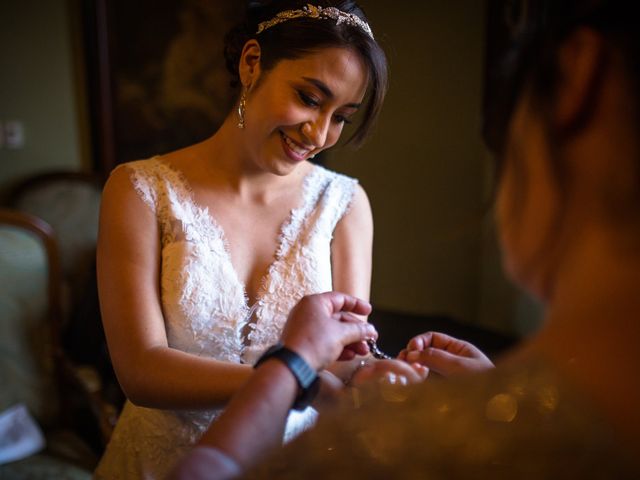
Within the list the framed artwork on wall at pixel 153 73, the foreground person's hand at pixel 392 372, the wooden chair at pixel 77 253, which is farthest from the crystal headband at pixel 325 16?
the framed artwork on wall at pixel 153 73

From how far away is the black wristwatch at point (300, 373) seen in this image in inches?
28.9

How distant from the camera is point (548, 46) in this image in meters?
0.48

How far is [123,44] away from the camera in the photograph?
321 cm

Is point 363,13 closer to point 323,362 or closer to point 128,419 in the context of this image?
point 323,362

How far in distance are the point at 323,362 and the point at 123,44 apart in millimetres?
2866

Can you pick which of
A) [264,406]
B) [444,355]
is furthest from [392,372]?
[264,406]

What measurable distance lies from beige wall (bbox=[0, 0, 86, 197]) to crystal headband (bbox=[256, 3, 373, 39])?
2.29 m

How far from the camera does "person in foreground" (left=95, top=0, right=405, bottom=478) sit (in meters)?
1.11

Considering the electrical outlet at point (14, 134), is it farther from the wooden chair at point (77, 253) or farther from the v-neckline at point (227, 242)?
the v-neckline at point (227, 242)

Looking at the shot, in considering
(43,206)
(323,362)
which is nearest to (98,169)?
(43,206)

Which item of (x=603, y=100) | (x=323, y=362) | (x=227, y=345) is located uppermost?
(x=603, y=100)

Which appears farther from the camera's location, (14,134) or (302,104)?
(14,134)

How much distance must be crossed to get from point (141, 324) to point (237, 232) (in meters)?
0.32

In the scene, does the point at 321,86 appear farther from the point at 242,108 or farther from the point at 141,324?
Answer: the point at 141,324
